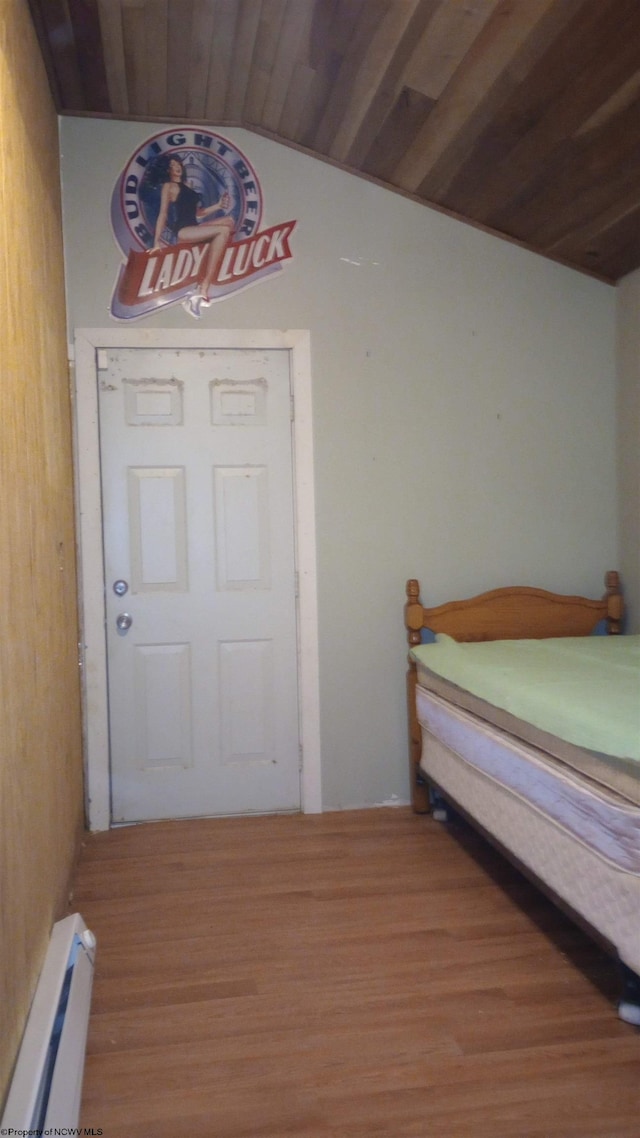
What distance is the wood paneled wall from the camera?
1606mm

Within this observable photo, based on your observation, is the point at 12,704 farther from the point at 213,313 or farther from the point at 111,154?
the point at 111,154

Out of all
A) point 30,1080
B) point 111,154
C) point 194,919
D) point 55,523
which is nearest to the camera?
point 30,1080

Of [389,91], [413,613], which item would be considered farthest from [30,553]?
[389,91]

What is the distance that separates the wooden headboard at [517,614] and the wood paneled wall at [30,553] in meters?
1.44

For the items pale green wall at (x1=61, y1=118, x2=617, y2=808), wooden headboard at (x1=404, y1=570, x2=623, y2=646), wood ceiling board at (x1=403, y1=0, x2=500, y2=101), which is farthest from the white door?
wood ceiling board at (x1=403, y1=0, x2=500, y2=101)

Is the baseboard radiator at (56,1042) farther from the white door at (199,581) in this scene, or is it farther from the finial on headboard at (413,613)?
the finial on headboard at (413,613)

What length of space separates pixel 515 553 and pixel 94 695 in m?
1.87

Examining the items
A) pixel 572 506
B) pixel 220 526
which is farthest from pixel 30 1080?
pixel 572 506

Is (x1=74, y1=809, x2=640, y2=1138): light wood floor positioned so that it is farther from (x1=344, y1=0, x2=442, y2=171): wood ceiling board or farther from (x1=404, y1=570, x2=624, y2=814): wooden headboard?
(x1=344, y1=0, x2=442, y2=171): wood ceiling board

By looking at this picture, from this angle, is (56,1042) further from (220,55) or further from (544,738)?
(220,55)

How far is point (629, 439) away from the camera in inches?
133

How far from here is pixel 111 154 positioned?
3143mm

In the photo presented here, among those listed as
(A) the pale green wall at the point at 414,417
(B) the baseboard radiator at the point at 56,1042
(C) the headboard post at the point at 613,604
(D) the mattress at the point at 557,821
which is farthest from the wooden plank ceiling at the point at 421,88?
(B) the baseboard radiator at the point at 56,1042

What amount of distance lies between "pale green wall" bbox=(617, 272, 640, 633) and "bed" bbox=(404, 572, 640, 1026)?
0.08m
